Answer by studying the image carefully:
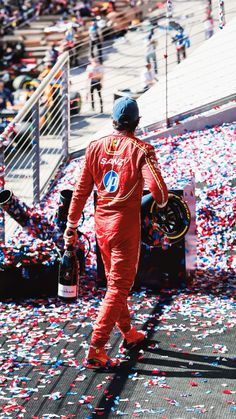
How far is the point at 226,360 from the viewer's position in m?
6.49

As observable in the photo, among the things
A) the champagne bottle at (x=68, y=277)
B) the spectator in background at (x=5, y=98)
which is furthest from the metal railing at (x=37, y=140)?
the spectator in background at (x=5, y=98)

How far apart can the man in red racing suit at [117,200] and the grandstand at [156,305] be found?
0.38 m

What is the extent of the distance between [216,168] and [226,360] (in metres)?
3.66

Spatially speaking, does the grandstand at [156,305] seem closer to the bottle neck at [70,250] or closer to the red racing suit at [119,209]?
the red racing suit at [119,209]

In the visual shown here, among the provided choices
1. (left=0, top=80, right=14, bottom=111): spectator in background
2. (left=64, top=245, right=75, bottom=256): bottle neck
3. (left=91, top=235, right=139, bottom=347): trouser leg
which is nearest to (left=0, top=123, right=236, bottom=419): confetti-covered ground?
(left=91, top=235, right=139, bottom=347): trouser leg

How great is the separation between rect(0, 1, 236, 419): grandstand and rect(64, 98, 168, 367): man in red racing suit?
38cm

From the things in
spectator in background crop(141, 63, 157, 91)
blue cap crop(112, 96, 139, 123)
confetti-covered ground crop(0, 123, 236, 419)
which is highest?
blue cap crop(112, 96, 139, 123)

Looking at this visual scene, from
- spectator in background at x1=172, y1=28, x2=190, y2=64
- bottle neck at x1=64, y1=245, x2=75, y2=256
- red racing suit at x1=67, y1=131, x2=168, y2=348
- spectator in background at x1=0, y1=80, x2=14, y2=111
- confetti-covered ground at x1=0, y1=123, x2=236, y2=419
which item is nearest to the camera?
confetti-covered ground at x1=0, y1=123, x2=236, y2=419

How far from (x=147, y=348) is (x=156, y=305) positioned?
3.06ft

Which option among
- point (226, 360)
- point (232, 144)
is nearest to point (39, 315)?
point (226, 360)

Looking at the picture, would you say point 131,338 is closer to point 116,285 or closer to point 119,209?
point 116,285

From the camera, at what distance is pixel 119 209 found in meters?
6.47

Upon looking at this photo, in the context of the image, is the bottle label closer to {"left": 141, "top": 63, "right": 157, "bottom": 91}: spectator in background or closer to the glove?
the glove

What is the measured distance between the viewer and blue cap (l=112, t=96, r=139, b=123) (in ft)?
21.5
